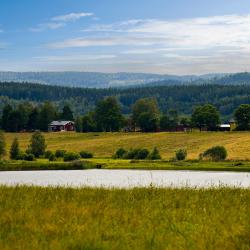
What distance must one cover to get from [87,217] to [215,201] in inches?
201

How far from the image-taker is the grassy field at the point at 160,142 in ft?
422

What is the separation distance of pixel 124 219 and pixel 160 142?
132893 mm

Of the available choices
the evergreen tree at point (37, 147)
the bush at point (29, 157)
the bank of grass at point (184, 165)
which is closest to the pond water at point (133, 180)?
the bank of grass at point (184, 165)

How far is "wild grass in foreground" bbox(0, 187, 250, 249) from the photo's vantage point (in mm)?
13148

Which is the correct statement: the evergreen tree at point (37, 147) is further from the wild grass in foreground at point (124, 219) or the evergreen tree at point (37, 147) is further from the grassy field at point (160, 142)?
the wild grass in foreground at point (124, 219)

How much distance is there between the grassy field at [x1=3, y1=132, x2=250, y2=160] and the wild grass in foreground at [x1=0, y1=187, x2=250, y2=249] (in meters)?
94.8

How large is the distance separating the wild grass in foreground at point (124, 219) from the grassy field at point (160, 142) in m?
94.8

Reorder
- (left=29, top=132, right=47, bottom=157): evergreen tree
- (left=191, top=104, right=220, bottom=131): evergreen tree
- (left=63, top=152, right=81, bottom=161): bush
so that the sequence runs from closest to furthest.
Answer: (left=63, top=152, right=81, bottom=161): bush → (left=29, top=132, right=47, bottom=157): evergreen tree → (left=191, top=104, right=220, bottom=131): evergreen tree

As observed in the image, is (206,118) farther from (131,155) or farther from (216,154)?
(216,154)

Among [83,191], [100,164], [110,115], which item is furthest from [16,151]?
[83,191]

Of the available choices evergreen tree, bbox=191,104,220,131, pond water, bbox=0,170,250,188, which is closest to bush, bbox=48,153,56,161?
pond water, bbox=0,170,250,188

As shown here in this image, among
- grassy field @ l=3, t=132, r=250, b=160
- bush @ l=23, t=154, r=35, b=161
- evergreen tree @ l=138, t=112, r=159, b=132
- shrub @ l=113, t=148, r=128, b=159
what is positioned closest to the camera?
bush @ l=23, t=154, r=35, b=161

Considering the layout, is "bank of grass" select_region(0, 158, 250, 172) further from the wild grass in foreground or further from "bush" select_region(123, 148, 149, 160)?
the wild grass in foreground

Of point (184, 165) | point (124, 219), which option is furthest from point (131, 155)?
point (124, 219)
